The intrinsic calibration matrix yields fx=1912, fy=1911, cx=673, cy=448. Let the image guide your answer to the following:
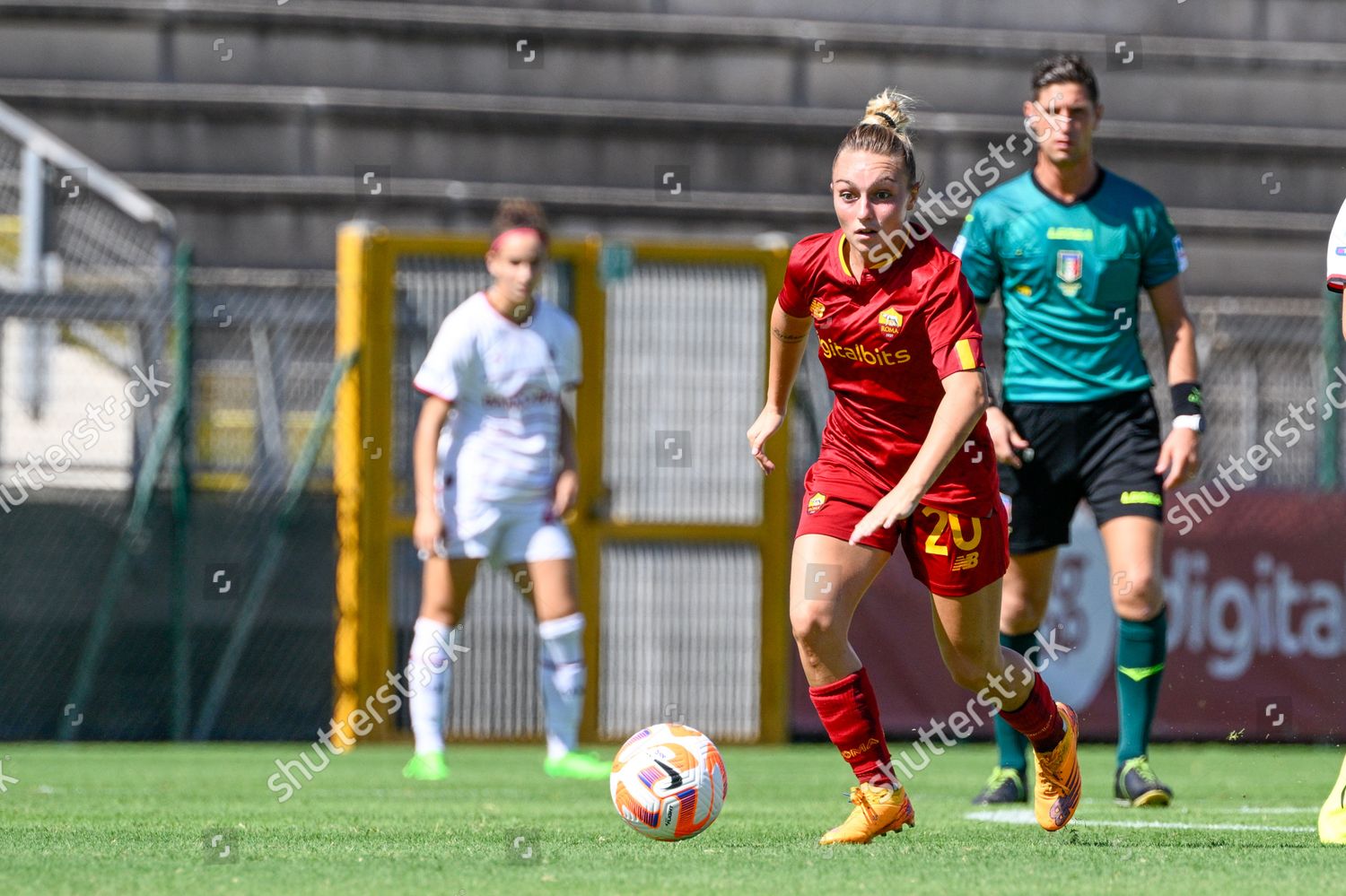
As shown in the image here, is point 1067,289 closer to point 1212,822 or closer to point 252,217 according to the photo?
point 1212,822

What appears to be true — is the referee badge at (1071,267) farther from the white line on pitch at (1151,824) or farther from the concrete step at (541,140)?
the concrete step at (541,140)

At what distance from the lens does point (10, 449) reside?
35.6ft

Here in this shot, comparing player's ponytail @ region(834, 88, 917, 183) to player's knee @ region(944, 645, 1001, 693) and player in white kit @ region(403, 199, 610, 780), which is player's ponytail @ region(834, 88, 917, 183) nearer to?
player's knee @ region(944, 645, 1001, 693)

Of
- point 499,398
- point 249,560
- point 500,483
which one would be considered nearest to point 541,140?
point 249,560

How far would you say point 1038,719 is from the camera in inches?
209

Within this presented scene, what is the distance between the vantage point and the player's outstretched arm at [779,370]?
5.28 metres

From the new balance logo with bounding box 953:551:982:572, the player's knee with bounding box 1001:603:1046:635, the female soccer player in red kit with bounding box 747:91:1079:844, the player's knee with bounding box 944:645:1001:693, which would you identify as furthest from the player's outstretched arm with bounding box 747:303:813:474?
the player's knee with bounding box 1001:603:1046:635

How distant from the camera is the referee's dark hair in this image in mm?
6434

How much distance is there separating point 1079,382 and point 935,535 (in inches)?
71.2

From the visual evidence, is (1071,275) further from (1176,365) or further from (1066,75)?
(1066,75)

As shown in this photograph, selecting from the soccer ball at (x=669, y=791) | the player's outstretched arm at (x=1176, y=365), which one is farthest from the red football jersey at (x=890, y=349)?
the player's outstretched arm at (x=1176, y=365)

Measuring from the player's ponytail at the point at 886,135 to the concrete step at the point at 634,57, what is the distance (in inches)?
427

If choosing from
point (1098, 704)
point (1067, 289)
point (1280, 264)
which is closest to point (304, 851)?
point (1067, 289)

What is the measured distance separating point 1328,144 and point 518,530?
10.5 metres
